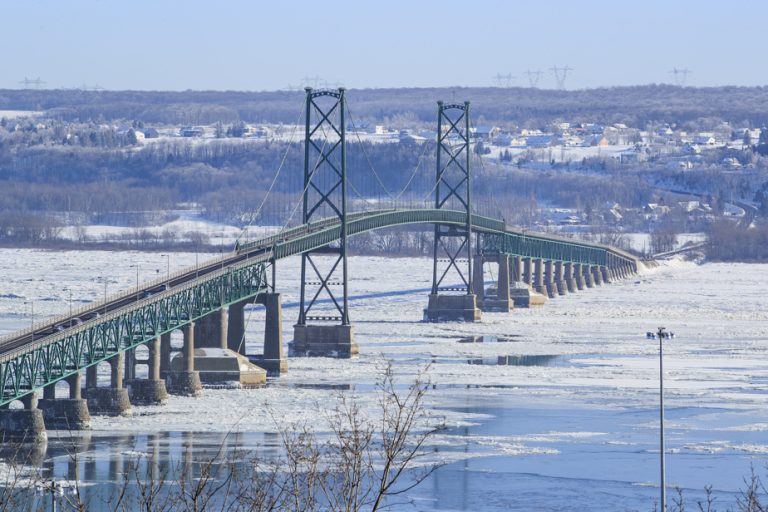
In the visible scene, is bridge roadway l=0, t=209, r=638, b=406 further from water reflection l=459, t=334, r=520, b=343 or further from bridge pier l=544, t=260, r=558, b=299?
bridge pier l=544, t=260, r=558, b=299

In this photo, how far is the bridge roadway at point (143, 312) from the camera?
5634 centimetres

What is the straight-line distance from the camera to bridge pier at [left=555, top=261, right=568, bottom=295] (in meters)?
152

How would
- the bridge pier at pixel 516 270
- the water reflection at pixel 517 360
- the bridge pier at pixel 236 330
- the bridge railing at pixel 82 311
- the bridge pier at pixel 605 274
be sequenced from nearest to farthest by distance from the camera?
1. the bridge railing at pixel 82 311
2. the bridge pier at pixel 236 330
3. the water reflection at pixel 517 360
4. the bridge pier at pixel 516 270
5. the bridge pier at pixel 605 274

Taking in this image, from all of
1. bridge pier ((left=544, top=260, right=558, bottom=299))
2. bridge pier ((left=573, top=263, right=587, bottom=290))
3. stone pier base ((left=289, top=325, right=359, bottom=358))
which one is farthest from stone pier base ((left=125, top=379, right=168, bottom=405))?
bridge pier ((left=573, top=263, right=587, bottom=290))

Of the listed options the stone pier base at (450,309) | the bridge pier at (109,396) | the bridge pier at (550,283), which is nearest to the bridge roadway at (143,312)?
the bridge pier at (109,396)

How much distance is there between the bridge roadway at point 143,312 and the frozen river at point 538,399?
2.37 m

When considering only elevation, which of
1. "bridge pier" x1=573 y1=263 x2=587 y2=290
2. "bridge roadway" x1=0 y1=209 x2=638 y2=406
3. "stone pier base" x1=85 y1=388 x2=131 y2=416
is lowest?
"bridge pier" x1=573 y1=263 x2=587 y2=290

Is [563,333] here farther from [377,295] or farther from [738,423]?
[738,423]

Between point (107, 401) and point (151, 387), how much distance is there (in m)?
4.19

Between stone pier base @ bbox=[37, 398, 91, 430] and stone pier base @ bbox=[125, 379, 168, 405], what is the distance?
6877 millimetres

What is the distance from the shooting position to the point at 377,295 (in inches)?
5217

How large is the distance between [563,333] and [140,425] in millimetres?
47654

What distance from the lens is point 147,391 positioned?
6431 centimetres

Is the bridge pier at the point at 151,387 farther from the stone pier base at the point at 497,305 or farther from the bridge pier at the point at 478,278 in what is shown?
the bridge pier at the point at 478,278
